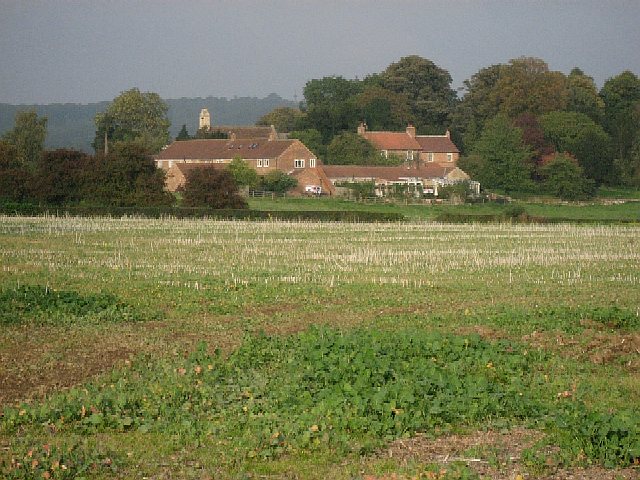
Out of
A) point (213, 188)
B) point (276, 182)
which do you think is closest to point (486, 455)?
point (213, 188)

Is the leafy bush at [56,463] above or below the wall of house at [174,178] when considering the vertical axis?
below

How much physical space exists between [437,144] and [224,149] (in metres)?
34.1

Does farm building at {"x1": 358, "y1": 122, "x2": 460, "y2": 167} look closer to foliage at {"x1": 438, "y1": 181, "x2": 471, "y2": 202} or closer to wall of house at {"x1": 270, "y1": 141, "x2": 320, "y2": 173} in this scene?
wall of house at {"x1": 270, "y1": 141, "x2": 320, "y2": 173}

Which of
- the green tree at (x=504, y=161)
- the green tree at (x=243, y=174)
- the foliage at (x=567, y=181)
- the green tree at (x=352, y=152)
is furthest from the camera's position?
the green tree at (x=352, y=152)

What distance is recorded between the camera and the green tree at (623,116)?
130 meters

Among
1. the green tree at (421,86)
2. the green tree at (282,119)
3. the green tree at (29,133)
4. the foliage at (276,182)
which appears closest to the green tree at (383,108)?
the green tree at (421,86)

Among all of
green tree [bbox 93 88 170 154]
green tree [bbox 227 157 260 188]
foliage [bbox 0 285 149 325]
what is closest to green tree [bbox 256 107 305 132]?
green tree [bbox 93 88 170 154]

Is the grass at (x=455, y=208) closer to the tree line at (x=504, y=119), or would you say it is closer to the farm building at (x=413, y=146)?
the tree line at (x=504, y=119)

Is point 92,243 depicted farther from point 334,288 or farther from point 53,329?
point 53,329

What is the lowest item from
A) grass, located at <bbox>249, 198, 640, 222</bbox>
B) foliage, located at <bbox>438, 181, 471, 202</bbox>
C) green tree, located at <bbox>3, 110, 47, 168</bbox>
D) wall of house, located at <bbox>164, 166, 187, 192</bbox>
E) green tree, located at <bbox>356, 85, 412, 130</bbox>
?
grass, located at <bbox>249, 198, 640, 222</bbox>

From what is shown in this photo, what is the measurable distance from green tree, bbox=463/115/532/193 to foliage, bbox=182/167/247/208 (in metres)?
44.3

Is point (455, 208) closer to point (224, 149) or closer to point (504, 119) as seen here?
point (504, 119)

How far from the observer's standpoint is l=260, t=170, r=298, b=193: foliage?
348 feet

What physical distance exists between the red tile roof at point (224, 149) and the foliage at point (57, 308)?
10067cm
